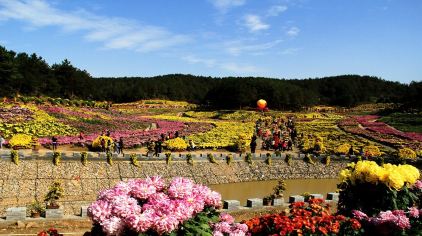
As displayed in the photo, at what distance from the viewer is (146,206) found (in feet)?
20.5

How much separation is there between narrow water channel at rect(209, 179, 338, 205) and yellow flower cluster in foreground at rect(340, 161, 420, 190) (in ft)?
46.9

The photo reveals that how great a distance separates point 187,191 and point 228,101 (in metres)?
99.6

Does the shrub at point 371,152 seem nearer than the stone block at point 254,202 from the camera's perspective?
No

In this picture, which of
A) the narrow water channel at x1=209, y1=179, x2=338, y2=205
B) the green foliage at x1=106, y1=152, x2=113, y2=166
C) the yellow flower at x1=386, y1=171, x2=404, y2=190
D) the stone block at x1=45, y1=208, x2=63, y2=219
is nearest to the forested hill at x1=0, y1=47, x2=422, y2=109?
the green foliage at x1=106, y1=152, x2=113, y2=166

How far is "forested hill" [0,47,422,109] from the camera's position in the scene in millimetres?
79500

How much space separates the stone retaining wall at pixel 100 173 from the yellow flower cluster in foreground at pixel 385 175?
1262 centimetres

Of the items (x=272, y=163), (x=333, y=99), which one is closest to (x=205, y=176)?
(x=272, y=163)

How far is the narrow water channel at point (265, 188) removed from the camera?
1042 inches

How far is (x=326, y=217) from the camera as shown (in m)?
8.41

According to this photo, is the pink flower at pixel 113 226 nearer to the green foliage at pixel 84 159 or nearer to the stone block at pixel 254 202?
the stone block at pixel 254 202

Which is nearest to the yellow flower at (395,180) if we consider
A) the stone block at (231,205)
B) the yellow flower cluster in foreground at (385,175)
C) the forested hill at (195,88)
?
the yellow flower cluster in foreground at (385,175)

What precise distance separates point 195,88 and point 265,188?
131 m

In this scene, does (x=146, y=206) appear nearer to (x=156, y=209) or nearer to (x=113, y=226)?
(x=156, y=209)

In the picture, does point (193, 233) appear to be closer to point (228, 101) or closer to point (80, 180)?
point (80, 180)
